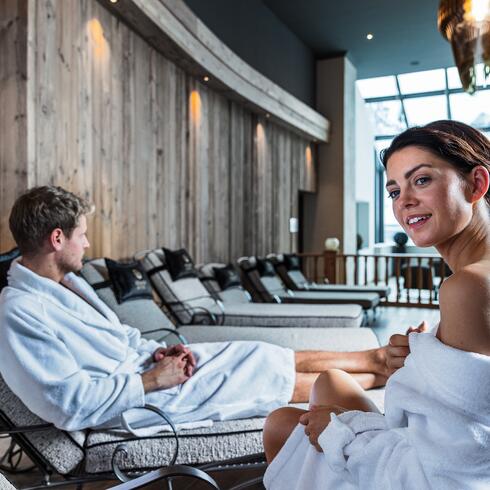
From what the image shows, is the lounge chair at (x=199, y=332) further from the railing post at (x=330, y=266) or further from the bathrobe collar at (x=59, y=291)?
the railing post at (x=330, y=266)

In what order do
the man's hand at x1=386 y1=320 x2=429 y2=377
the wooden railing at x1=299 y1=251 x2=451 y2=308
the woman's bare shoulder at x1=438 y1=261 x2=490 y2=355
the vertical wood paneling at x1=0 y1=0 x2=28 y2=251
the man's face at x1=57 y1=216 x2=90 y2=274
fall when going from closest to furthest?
1. the woman's bare shoulder at x1=438 y1=261 x2=490 y2=355
2. the man's hand at x1=386 y1=320 x2=429 y2=377
3. the man's face at x1=57 y1=216 x2=90 y2=274
4. the vertical wood paneling at x1=0 y1=0 x2=28 y2=251
5. the wooden railing at x1=299 y1=251 x2=451 y2=308

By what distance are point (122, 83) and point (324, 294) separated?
346 cm

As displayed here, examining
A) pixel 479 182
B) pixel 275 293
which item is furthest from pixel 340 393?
pixel 275 293

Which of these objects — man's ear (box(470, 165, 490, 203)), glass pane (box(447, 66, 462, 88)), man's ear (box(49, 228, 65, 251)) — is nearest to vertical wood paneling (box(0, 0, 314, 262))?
man's ear (box(49, 228, 65, 251))

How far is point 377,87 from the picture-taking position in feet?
40.9

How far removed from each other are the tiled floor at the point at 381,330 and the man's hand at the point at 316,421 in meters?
1.29

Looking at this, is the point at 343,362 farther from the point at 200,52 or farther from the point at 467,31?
the point at 200,52

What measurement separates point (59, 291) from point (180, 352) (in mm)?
547

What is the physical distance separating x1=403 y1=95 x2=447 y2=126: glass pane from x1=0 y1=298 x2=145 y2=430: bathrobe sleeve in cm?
1228

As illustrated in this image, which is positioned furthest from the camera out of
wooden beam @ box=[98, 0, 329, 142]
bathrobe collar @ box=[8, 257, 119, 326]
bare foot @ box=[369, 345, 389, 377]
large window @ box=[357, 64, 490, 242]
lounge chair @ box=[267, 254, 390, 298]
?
large window @ box=[357, 64, 490, 242]

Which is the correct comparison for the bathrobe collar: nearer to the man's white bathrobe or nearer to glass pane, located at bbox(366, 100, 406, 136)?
the man's white bathrobe

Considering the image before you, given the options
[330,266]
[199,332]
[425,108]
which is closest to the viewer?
[199,332]

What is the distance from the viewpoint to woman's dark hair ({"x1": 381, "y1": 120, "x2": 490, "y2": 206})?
1046mm

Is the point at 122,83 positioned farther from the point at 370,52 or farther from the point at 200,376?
the point at 370,52
